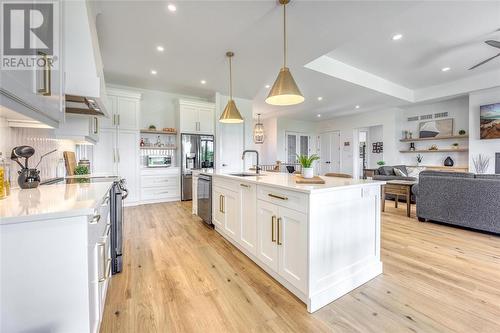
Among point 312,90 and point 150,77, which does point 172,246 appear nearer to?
point 150,77

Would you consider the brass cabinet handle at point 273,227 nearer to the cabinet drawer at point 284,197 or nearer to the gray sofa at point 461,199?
the cabinet drawer at point 284,197

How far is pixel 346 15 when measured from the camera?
8.54 feet

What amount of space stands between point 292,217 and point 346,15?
2563mm

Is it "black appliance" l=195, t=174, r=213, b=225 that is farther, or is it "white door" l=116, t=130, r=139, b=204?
"white door" l=116, t=130, r=139, b=204

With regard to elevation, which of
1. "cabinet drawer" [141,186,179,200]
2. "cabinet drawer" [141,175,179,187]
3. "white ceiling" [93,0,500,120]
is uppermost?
"white ceiling" [93,0,500,120]

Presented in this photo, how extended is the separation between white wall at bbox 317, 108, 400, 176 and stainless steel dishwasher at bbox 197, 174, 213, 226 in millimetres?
6652

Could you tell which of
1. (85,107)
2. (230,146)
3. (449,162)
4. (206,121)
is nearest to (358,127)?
(449,162)

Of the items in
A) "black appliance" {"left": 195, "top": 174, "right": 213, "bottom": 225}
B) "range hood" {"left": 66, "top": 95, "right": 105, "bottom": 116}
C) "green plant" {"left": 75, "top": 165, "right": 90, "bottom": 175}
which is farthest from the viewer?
"black appliance" {"left": 195, "top": 174, "right": 213, "bottom": 225}

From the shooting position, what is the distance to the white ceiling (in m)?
2.55

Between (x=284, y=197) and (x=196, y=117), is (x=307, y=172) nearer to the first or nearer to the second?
(x=284, y=197)

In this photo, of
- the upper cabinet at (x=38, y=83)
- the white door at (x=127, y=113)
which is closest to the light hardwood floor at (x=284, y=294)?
the upper cabinet at (x=38, y=83)

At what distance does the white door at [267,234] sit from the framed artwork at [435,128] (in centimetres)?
731

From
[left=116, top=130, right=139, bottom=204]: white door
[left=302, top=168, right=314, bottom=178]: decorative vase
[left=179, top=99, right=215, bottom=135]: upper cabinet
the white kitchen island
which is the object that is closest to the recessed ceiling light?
the white kitchen island

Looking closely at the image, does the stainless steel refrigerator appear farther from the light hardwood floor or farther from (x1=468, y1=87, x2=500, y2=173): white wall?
(x1=468, y1=87, x2=500, y2=173): white wall
